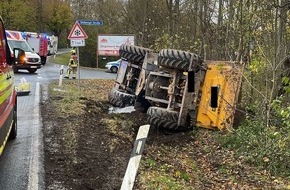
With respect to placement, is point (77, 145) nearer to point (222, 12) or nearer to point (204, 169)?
point (204, 169)

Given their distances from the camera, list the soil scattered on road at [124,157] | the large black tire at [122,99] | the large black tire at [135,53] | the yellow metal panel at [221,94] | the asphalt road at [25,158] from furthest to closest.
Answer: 1. the large black tire at [122,99]
2. the large black tire at [135,53]
3. the yellow metal panel at [221,94]
4. the soil scattered on road at [124,157]
5. the asphalt road at [25,158]

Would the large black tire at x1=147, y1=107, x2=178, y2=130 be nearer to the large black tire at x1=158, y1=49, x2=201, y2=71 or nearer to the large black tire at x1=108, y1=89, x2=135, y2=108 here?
the large black tire at x1=158, y1=49, x2=201, y2=71

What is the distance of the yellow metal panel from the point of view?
10.2m

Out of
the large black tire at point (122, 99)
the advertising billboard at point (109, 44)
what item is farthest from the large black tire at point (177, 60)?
the advertising billboard at point (109, 44)

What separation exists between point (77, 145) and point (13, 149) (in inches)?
41.5

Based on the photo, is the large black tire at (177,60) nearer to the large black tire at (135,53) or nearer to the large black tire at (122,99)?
the large black tire at (135,53)

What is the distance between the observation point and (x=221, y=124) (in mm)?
10367

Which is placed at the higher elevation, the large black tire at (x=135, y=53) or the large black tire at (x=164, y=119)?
the large black tire at (x=135, y=53)

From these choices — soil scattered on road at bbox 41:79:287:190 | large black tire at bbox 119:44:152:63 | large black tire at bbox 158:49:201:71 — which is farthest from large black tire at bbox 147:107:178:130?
large black tire at bbox 119:44:152:63

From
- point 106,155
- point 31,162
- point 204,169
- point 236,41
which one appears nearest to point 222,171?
point 204,169

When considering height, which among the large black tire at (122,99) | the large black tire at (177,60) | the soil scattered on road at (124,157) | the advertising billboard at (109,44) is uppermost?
the advertising billboard at (109,44)

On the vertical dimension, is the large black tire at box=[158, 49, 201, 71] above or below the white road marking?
above

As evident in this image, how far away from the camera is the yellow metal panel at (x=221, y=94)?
33.4ft

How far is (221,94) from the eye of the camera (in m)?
10.3
